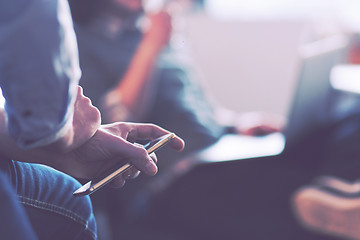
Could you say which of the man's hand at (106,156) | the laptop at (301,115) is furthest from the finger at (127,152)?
the laptop at (301,115)

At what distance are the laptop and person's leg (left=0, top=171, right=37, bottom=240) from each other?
2.98ft

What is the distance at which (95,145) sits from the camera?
0.50 meters

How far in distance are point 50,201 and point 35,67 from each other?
0.19m

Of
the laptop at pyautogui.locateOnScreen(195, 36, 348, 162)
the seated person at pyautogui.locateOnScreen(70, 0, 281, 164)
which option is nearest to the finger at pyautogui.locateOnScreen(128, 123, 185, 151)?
the laptop at pyautogui.locateOnScreen(195, 36, 348, 162)

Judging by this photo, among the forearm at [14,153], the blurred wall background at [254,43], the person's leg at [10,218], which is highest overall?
the blurred wall background at [254,43]

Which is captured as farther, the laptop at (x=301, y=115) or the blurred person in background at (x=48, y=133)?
the laptop at (x=301, y=115)

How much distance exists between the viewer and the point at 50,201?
0.50m

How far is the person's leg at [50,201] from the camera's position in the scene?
1.60 ft

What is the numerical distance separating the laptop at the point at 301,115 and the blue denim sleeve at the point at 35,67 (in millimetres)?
903

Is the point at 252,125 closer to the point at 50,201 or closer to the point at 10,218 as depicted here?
the point at 50,201

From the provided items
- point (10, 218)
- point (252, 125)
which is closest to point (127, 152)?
point (10, 218)

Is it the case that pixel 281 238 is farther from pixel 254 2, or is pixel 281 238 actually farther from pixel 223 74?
pixel 254 2

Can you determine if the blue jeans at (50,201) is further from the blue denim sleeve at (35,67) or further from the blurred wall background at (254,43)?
the blurred wall background at (254,43)

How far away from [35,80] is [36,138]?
0.17ft
